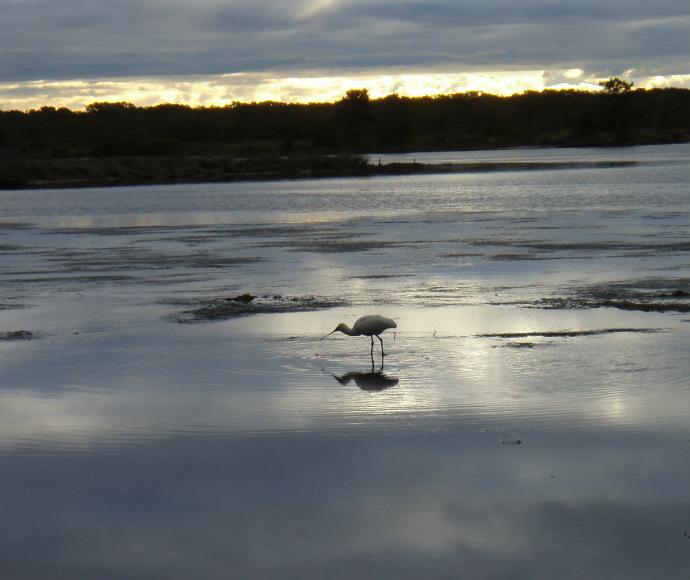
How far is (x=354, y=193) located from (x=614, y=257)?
27.4 meters

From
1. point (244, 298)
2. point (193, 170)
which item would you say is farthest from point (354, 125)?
point (244, 298)

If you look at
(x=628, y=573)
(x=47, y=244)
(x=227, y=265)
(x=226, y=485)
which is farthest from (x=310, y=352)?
(x=47, y=244)

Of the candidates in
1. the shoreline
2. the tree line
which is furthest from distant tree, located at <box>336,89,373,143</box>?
the shoreline

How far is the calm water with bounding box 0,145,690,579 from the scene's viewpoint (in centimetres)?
609

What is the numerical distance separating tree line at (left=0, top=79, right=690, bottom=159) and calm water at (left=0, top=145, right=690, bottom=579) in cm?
6897

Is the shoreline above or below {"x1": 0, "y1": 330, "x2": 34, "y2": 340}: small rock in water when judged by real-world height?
below

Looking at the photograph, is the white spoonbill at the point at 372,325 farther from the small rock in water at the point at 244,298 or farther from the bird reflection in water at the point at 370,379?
the small rock in water at the point at 244,298

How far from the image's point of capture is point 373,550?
6008mm

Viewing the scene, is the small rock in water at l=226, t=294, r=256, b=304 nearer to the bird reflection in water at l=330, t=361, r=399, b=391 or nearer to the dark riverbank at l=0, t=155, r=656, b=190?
the bird reflection in water at l=330, t=361, r=399, b=391

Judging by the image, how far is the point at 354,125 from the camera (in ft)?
375

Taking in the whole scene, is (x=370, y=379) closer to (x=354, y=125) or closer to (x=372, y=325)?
(x=372, y=325)

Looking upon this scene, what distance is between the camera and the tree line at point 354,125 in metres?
94.8

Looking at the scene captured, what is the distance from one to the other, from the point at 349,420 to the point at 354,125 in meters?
108

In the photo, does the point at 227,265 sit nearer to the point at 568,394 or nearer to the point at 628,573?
the point at 568,394
